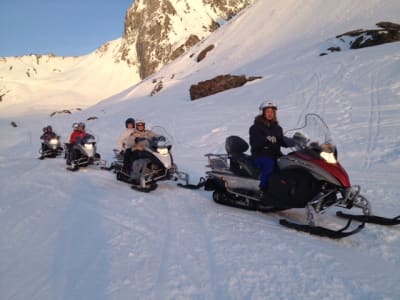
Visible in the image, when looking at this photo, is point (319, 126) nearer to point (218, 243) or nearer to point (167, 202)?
point (218, 243)

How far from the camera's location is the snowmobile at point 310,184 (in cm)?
453

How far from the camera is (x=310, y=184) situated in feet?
15.8

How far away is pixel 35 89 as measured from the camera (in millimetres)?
83375

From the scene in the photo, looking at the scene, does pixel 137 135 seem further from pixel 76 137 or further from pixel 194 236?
pixel 194 236

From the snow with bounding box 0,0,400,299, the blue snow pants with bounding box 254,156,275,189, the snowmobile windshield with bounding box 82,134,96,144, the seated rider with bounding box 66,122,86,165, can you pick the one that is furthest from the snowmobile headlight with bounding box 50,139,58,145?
the blue snow pants with bounding box 254,156,275,189

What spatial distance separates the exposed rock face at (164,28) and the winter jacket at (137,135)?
246ft

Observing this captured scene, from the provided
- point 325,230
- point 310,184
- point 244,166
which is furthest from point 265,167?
point 325,230

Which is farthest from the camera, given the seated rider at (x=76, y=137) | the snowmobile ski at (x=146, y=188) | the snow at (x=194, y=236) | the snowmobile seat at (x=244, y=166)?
the seated rider at (x=76, y=137)

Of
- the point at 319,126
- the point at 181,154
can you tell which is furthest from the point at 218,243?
the point at 181,154

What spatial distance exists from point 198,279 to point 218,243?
0.94m

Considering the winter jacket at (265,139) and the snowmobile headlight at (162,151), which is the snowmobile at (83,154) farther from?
the winter jacket at (265,139)

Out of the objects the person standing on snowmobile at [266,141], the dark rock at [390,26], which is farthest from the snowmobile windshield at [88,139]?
the dark rock at [390,26]

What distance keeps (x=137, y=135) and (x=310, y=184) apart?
16.5 feet

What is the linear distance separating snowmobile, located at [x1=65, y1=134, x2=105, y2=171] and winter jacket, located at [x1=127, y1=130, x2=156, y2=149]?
2.67m
